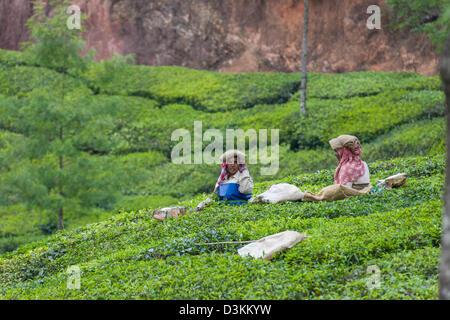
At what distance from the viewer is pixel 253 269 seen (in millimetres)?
6102

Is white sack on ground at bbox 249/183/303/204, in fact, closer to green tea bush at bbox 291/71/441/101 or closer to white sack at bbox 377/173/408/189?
white sack at bbox 377/173/408/189

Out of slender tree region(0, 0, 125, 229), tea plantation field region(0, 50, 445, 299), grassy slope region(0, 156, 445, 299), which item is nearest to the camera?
grassy slope region(0, 156, 445, 299)

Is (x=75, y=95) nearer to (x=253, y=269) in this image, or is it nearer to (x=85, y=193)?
(x=85, y=193)

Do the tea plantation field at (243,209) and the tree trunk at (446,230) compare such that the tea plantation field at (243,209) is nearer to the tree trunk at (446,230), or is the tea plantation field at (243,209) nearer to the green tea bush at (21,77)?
the green tea bush at (21,77)

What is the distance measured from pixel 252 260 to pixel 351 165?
342cm

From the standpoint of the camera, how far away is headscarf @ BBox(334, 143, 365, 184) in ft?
29.9

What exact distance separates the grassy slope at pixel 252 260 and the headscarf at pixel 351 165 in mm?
542

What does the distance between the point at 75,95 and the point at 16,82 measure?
10748mm

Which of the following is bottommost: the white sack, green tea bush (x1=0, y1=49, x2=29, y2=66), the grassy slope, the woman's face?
the grassy slope

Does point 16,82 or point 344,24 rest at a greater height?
point 344,24

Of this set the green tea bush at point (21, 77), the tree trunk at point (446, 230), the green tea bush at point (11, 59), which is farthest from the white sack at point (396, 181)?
the green tea bush at point (11, 59)

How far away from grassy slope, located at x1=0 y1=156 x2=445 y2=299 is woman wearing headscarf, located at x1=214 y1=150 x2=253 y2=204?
0.41 meters

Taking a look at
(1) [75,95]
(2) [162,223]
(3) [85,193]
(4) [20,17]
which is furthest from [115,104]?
(4) [20,17]

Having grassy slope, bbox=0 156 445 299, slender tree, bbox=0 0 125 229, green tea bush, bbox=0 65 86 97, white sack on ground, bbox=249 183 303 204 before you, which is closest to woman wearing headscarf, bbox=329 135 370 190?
grassy slope, bbox=0 156 445 299
